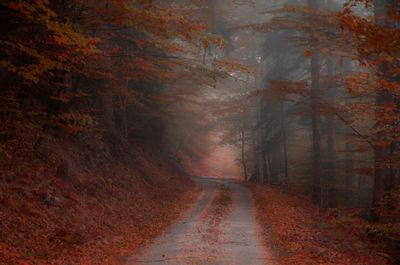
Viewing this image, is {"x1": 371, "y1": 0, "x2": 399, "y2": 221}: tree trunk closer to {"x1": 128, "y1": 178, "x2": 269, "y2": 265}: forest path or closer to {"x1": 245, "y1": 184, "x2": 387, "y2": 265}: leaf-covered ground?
{"x1": 245, "y1": 184, "x2": 387, "y2": 265}: leaf-covered ground

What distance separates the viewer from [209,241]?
9352 mm

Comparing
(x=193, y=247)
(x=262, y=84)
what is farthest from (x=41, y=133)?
(x=262, y=84)

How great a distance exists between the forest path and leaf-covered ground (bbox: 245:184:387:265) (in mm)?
607

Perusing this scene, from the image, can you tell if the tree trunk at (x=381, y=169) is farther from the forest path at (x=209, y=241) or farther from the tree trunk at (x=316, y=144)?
Result: the tree trunk at (x=316, y=144)

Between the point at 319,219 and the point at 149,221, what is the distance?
693 cm

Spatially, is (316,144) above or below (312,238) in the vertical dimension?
above

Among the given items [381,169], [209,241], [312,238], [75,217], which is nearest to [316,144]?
[381,169]

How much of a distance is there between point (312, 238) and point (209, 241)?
320cm

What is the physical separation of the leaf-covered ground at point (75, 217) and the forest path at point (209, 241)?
2.33 feet

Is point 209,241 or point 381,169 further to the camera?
point 381,169

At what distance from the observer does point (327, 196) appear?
18.8 m

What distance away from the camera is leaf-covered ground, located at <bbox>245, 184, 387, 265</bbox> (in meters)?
7.98

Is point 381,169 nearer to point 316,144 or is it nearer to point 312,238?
point 312,238

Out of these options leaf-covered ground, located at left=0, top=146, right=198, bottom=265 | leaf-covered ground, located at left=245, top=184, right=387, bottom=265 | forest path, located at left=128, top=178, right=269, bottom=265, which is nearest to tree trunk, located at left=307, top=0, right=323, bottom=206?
leaf-covered ground, located at left=245, top=184, right=387, bottom=265
